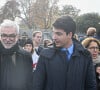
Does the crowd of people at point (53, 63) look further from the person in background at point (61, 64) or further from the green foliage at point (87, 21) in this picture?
the green foliage at point (87, 21)

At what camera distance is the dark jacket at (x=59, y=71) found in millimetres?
3531

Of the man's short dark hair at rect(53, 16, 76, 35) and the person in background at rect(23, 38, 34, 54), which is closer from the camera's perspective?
the man's short dark hair at rect(53, 16, 76, 35)

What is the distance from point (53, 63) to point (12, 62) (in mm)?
618

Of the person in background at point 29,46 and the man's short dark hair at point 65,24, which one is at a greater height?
the man's short dark hair at point 65,24

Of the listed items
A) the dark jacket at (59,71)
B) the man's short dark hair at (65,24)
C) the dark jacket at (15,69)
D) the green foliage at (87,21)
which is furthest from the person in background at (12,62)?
the green foliage at (87,21)

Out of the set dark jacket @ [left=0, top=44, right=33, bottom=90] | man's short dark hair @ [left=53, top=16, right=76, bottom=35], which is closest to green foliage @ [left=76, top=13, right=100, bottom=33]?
dark jacket @ [left=0, top=44, right=33, bottom=90]

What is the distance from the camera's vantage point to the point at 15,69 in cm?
390

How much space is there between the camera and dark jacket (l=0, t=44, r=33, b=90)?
12.6 feet

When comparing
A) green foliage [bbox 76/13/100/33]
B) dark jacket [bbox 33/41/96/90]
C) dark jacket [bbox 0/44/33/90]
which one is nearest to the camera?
dark jacket [bbox 33/41/96/90]

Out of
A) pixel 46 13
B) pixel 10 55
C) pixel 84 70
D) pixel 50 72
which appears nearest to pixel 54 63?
pixel 50 72

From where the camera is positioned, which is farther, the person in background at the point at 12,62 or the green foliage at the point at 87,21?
the green foliage at the point at 87,21

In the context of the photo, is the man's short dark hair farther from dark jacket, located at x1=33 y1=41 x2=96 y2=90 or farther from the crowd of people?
dark jacket, located at x1=33 y1=41 x2=96 y2=90

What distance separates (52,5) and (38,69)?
42.0m

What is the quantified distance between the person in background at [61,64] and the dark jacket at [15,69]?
0.38m
